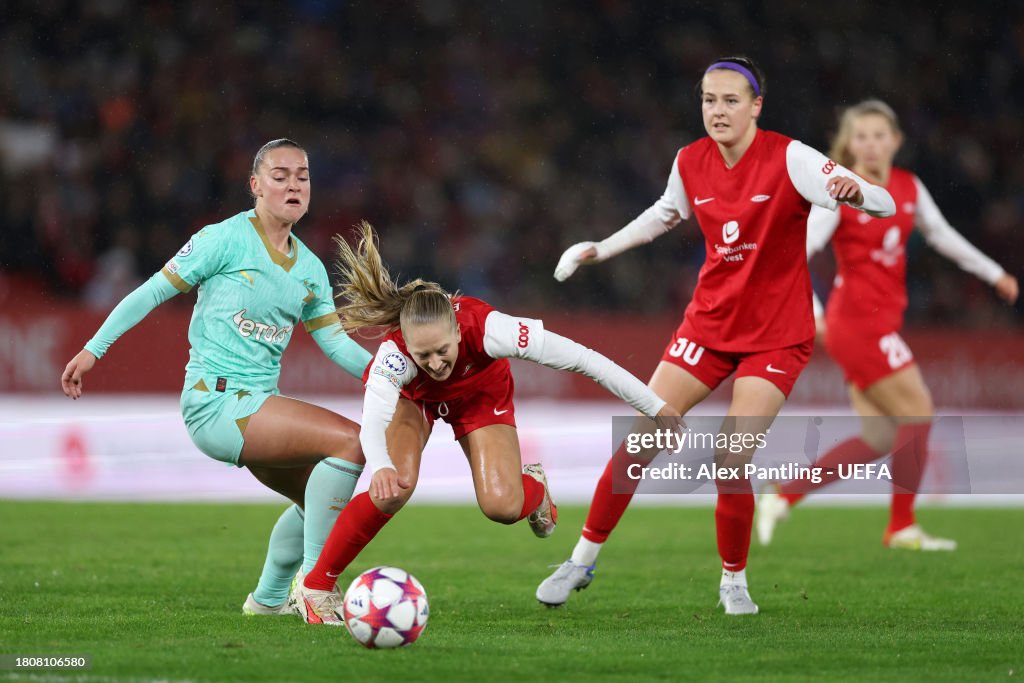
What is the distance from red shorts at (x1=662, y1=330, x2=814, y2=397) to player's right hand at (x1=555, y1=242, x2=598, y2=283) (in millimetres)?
546

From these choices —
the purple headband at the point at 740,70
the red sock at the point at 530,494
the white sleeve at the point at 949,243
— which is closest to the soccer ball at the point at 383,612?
the red sock at the point at 530,494

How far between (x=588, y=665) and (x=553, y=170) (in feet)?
40.3

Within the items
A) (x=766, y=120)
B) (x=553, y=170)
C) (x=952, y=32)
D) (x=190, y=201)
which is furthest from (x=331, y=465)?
(x=952, y=32)

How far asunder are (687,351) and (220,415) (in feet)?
6.83

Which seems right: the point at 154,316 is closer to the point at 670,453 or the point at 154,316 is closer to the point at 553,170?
the point at 553,170

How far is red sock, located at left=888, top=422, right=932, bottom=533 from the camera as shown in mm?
8398

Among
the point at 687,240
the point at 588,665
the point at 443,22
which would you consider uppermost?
the point at 443,22

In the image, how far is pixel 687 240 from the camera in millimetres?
15328

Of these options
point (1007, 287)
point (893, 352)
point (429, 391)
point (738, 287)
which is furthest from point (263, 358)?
point (1007, 287)

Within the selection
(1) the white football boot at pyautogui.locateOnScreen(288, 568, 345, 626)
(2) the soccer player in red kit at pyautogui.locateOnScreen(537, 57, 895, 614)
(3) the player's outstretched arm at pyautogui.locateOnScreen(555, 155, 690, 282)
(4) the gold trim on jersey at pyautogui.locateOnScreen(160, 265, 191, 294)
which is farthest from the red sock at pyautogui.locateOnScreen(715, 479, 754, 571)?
(4) the gold trim on jersey at pyautogui.locateOnScreen(160, 265, 191, 294)

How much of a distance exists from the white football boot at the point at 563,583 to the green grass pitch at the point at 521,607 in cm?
7

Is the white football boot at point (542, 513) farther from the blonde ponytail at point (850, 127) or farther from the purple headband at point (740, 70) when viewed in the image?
the blonde ponytail at point (850, 127)

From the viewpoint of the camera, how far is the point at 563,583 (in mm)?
5961

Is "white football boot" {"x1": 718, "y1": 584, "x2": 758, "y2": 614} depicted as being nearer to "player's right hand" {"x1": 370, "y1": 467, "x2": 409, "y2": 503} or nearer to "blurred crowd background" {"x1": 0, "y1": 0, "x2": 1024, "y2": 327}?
"player's right hand" {"x1": 370, "y1": 467, "x2": 409, "y2": 503}
